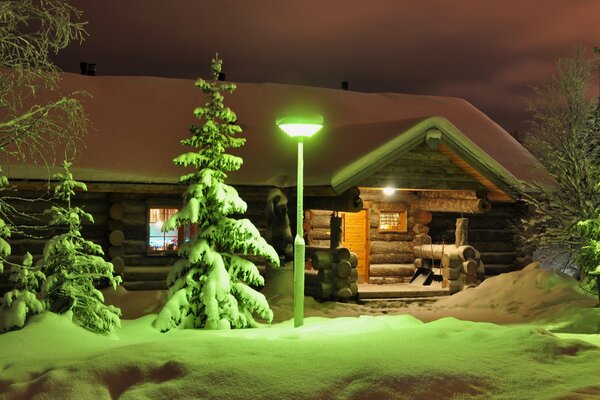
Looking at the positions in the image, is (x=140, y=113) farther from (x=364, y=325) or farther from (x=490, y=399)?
(x=490, y=399)

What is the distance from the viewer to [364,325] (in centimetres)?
1062

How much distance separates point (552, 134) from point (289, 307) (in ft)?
28.9

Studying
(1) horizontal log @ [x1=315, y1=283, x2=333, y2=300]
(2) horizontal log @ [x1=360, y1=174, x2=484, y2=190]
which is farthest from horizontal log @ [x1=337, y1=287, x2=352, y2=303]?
(2) horizontal log @ [x1=360, y1=174, x2=484, y2=190]

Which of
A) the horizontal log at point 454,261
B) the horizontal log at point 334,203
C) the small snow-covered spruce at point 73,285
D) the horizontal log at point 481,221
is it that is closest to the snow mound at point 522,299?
the horizontal log at point 454,261

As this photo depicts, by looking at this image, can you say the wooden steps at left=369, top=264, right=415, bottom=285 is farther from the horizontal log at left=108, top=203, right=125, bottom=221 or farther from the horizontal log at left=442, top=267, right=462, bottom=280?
the horizontal log at left=108, top=203, right=125, bottom=221

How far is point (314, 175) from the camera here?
17484mm

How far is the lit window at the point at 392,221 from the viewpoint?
21.8m

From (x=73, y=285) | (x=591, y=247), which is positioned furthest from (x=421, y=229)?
(x=73, y=285)

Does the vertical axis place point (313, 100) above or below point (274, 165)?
above

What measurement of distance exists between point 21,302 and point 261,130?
12990mm

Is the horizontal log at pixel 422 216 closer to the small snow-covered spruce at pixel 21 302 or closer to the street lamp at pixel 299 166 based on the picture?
the street lamp at pixel 299 166

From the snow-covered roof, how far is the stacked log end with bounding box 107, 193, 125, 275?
0.72 m

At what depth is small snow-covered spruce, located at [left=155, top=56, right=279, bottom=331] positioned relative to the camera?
1163cm

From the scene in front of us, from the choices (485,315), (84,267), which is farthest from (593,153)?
(84,267)
